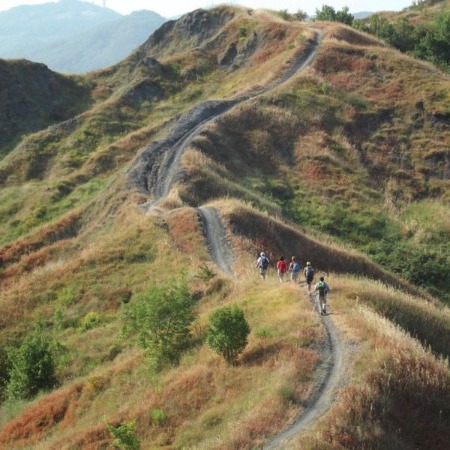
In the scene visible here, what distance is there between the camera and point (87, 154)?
7281cm

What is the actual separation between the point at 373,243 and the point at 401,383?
3417 cm

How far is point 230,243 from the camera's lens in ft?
128

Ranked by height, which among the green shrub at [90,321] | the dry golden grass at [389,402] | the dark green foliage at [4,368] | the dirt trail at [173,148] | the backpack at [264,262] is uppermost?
the dirt trail at [173,148]

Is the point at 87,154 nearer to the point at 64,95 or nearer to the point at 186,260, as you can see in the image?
the point at 64,95

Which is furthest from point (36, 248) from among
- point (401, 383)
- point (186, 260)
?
point (401, 383)

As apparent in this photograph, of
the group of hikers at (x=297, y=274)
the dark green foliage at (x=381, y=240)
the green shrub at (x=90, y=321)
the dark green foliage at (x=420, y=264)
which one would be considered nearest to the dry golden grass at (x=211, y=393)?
the group of hikers at (x=297, y=274)

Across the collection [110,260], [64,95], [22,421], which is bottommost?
[22,421]

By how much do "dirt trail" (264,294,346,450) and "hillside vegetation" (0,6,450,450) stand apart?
0.25 meters

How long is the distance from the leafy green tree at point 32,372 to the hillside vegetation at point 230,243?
0.35ft

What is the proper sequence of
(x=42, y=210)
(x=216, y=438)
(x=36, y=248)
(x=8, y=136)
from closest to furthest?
(x=216, y=438), (x=36, y=248), (x=42, y=210), (x=8, y=136)

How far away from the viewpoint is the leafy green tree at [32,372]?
97.9 feet

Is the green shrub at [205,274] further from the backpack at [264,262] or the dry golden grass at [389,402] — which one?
the dry golden grass at [389,402]

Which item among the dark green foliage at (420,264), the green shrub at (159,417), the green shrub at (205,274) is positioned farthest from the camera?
the dark green foliage at (420,264)

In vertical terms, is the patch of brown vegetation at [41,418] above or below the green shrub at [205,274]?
below
